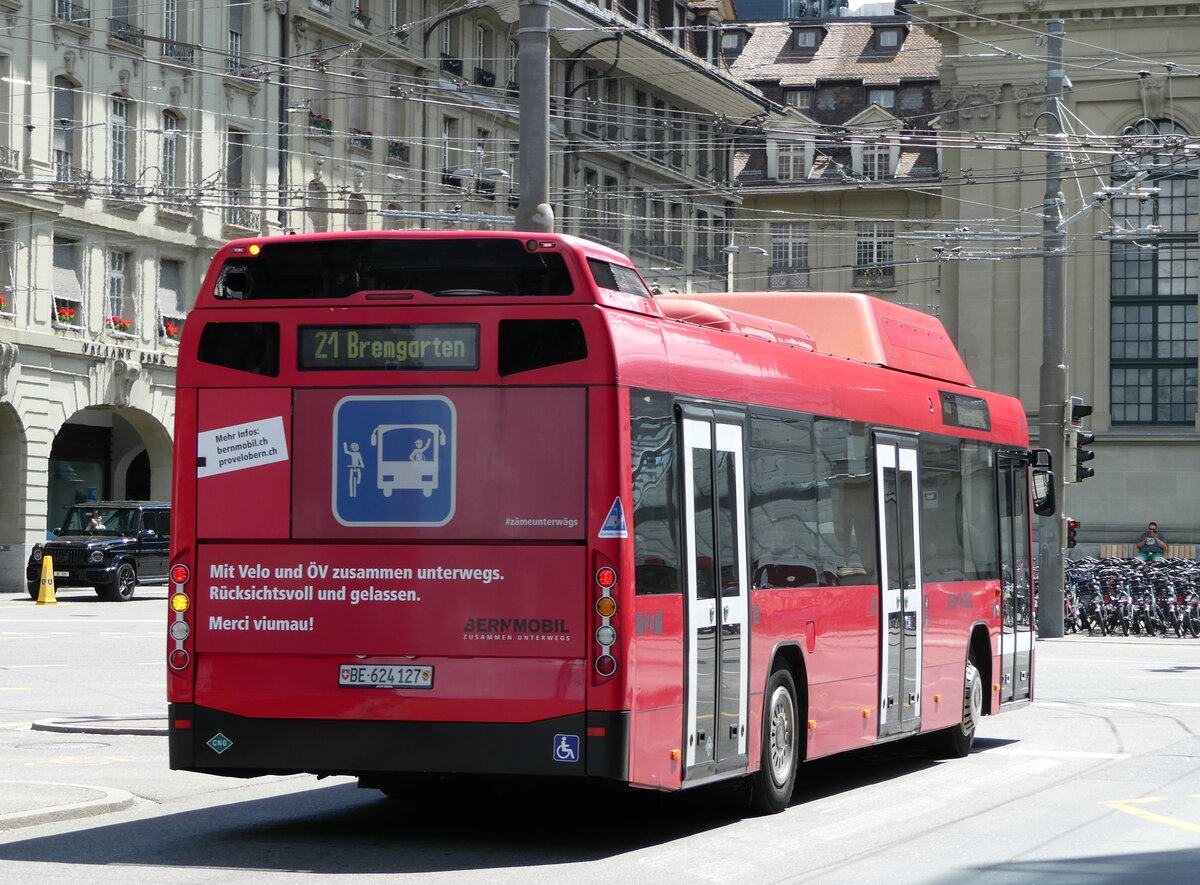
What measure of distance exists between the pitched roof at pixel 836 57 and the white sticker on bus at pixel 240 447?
90.8 meters

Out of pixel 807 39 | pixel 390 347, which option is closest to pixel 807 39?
pixel 807 39

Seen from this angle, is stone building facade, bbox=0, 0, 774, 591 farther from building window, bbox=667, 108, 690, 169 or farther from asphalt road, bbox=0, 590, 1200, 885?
asphalt road, bbox=0, 590, 1200, 885

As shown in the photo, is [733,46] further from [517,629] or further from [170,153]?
[517,629]

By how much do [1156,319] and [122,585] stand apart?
2921cm

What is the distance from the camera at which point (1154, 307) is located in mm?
56781

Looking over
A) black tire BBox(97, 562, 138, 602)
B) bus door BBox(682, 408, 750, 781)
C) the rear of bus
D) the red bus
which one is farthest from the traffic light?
the rear of bus

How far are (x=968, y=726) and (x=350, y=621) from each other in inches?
287

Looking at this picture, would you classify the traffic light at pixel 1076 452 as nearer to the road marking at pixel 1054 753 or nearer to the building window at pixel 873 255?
the road marking at pixel 1054 753

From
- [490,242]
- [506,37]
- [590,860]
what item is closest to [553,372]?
[490,242]

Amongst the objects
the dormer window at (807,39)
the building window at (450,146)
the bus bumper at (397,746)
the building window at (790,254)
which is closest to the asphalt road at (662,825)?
the bus bumper at (397,746)

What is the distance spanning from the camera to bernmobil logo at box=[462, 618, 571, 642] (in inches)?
379

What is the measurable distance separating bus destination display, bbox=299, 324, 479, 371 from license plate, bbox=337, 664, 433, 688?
1375mm

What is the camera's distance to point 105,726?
16359 millimetres

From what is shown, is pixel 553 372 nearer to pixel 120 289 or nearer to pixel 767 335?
pixel 767 335
